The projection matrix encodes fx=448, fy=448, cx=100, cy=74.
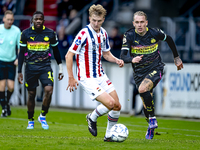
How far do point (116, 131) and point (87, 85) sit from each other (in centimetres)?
87

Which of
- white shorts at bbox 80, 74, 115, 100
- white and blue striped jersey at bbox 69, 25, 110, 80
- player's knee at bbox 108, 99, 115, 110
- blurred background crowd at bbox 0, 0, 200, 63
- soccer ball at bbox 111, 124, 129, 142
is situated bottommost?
soccer ball at bbox 111, 124, 129, 142

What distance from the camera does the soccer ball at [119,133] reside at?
270 inches

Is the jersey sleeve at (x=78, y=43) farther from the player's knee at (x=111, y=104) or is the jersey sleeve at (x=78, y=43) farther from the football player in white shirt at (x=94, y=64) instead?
the player's knee at (x=111, y=104)

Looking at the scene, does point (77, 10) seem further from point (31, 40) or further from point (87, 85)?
point (87, 85)

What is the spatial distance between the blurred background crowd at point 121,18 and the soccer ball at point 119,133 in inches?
275

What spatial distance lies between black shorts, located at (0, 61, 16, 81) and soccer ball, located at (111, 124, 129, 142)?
5.34 metres

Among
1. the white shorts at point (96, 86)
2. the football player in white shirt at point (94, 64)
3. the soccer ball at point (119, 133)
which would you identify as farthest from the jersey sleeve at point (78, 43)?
the soccer ball at point (119, 133)

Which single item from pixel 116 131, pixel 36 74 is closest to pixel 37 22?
pixel 36 74

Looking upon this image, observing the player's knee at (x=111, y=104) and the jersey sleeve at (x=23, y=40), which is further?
the jersey sleeve at (x=23, y=40)

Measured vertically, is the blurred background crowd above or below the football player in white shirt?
above

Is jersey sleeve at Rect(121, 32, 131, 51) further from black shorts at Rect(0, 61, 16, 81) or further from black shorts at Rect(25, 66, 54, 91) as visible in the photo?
black shorts at Rect(0, 61, 16, 81)

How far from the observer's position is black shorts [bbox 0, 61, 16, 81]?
1155 cm

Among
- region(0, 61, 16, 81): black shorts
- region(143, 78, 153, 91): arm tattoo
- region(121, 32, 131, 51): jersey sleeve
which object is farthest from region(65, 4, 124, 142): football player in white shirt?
region(0, 61, 16, 81): black shorts

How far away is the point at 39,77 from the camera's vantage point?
910 centimetres
